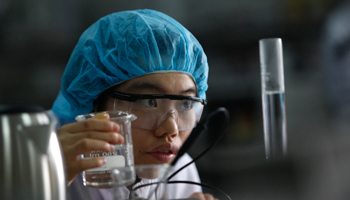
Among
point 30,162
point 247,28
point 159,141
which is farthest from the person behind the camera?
point 247,28

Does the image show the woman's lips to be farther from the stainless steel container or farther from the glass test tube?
the stainless steel container

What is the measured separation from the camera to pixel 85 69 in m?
1.27

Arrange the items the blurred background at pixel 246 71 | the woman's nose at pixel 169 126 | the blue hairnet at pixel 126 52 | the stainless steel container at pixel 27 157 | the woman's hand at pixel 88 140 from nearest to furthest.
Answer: the stainless steel container at pixel 27 157
the woman's hand at pixel 88 140
the woman's nose at pixel 169 126
the blue hairnet at pixel 126 52
the blurred background at pixel 246 71

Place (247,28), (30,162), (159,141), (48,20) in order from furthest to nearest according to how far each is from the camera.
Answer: (247,28) < (48,20) < (159,141) < (30,162)

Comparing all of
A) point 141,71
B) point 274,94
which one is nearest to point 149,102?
point 141,71

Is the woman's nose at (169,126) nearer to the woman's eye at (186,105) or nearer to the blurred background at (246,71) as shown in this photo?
the woman's eye at (186,105)

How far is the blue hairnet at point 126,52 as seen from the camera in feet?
4.00

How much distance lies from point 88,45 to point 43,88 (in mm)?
1191

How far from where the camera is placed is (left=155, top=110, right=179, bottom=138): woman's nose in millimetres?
1085

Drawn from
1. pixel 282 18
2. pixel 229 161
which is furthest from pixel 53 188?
pixel 282 18

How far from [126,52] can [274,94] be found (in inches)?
23.7

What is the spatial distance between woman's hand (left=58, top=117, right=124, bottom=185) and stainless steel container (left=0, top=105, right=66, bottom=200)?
0.85 ft

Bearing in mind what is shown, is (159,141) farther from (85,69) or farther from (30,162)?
(30,162)

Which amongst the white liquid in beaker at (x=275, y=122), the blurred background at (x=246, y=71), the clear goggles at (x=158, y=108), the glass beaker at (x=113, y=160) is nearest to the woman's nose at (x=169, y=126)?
the clear goggles at (x=158, y=108)
